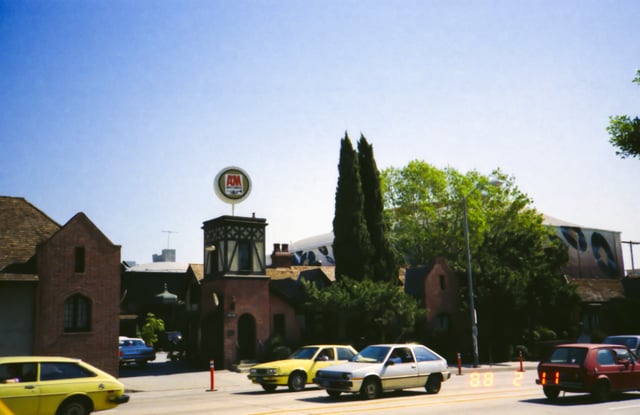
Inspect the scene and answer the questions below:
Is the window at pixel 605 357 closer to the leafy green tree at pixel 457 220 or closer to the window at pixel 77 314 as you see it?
the window at pixel 77 314

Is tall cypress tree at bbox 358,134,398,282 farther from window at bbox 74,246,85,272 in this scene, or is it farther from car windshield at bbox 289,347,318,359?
window at bbox 74,246,85,272

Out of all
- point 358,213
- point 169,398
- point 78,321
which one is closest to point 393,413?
point 169,398

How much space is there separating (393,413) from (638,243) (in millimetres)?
85284

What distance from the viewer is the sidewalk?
2386cm

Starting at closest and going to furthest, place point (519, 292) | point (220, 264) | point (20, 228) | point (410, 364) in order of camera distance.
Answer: point (410, 364) → point (20, 228) → point (220, 264) → point (519, 292)

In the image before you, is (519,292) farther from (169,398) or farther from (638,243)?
(638,243)

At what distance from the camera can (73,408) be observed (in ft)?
41.8

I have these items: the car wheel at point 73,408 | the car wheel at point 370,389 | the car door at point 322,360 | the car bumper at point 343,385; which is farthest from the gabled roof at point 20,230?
the car wheel at point 370,389

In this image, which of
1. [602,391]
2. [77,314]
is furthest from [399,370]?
[77,314]

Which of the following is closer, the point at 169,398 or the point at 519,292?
the point at 169,398

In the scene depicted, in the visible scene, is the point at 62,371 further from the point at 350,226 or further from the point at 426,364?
the point at 350,226

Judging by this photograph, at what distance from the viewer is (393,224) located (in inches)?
2034

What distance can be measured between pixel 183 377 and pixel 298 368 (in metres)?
10.1

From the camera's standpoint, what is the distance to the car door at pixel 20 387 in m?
12.0
